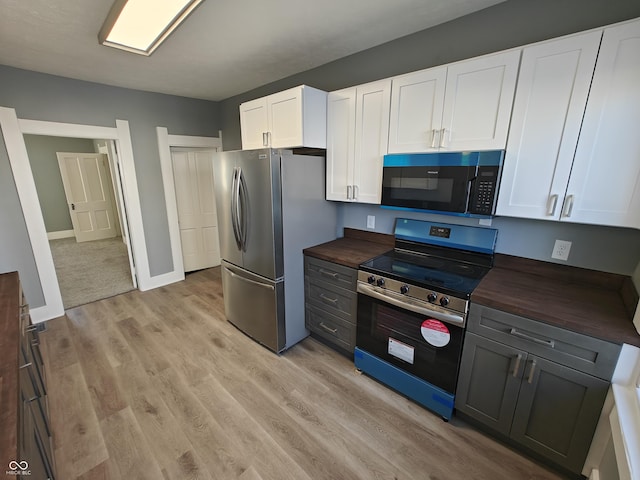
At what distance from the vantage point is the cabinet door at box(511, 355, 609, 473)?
133 centimetres

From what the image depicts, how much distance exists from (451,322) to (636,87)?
1.44 m

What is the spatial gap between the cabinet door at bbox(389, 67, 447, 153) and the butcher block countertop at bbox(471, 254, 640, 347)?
3.25ft

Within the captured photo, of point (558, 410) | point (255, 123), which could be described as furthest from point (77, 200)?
point (558, 410)

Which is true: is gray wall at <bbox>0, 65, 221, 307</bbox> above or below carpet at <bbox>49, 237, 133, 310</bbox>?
above

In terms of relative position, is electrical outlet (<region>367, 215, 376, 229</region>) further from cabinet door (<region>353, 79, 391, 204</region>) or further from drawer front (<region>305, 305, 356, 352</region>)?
drawer front (<region>305, 305, 356, 352</region>)

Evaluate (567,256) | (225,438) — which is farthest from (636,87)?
(225,438)

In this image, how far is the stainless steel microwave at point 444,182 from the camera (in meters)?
1.70

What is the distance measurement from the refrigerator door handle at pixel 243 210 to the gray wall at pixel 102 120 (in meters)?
2.00

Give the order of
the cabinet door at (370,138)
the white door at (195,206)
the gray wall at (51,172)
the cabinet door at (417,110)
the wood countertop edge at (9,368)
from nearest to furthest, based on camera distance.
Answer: the wood countertop edge at (9,368)
the cabinet door at (417,110)
the cabinet door at (370,138)
the white door at (195,206)
the gray wall at (51,172)

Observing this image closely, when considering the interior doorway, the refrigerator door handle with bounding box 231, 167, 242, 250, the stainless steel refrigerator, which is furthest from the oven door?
the interior doorway

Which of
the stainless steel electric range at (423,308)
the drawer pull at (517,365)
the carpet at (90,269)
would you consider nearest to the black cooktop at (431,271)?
the stainless steel electric range at (423,308)

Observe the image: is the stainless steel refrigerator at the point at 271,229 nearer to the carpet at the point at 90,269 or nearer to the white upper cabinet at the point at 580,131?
the white upper cabinet at the point at 580,131

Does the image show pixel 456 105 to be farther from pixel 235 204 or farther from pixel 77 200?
pixel 77 200

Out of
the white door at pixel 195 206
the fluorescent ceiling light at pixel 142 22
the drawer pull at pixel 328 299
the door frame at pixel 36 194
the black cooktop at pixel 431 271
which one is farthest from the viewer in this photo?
the white door at pixel 195 206
